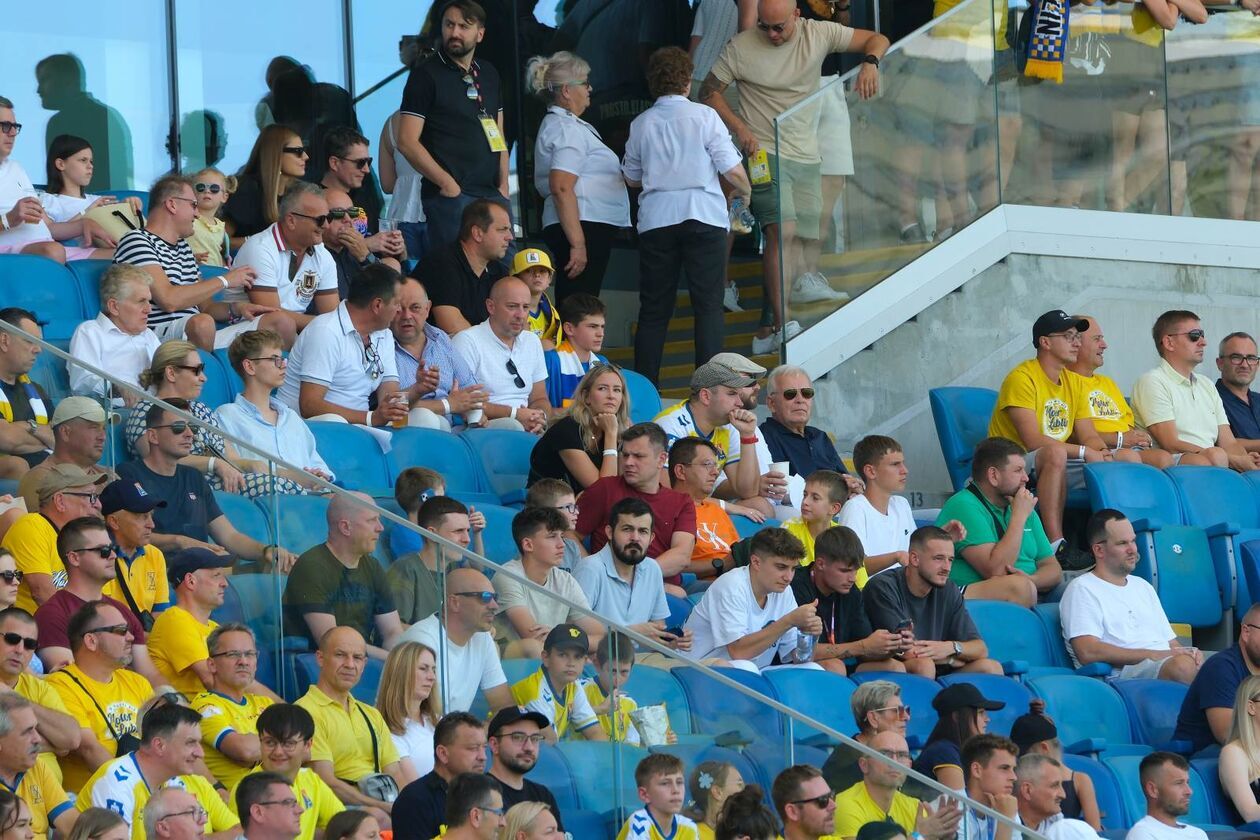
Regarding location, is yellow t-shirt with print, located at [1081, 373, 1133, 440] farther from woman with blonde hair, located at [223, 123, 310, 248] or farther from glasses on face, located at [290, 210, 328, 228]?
woman with blonde hair, located at [223, 123, 310, 248]

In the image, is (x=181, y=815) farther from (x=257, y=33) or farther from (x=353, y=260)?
(x=257, y=33)

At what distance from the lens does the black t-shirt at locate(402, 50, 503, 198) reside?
1127cm

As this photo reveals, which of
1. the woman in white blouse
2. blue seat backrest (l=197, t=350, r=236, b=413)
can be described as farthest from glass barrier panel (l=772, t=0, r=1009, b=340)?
blue seat backrest (l=197, t=350, r=236, b=413)

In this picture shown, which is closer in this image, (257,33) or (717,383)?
(717,383)

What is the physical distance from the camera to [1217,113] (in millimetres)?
12727

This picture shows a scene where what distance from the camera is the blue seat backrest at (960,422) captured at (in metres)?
10.9

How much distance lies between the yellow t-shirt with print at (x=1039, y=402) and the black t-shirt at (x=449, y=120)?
2.65 metres

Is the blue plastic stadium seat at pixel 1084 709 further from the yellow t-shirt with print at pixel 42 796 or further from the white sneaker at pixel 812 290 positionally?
the yellow t-shirt with print at pixel 42 796

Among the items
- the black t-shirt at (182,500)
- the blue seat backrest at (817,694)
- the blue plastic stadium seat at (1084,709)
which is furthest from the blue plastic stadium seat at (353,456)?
the blue plastic stadium seat at (1084,709)

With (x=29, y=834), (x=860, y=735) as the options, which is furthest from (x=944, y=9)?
(x=29, y=834)

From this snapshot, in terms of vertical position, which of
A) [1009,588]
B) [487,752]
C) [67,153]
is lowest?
[1009,588]

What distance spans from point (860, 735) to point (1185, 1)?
20.6 ft

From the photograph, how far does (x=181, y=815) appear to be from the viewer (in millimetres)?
6035

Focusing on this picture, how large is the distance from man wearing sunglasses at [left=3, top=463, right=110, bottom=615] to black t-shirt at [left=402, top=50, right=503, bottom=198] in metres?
4.38
